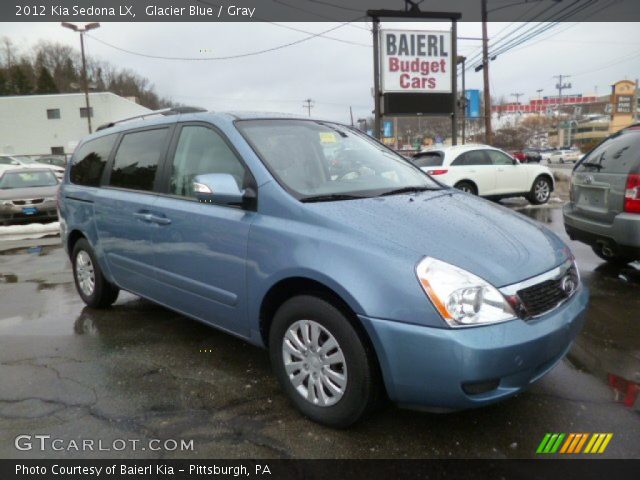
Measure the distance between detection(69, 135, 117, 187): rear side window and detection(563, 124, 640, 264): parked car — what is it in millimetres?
4854

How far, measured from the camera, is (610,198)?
4.96 metres

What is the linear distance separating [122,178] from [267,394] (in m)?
2.32

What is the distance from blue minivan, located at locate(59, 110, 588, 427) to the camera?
2.28 meters

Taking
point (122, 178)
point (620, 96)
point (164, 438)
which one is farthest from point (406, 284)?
point (620, 96)

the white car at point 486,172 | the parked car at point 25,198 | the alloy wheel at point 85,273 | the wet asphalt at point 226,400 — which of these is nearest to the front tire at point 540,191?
the white car at point 486,172

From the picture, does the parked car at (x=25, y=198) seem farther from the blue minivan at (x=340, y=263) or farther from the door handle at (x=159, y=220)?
the door handle at (x=159, y=220)

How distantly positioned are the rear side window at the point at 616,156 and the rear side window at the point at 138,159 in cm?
432

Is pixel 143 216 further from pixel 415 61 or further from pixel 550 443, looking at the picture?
pixel 415 61

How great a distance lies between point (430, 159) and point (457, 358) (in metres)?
10.1

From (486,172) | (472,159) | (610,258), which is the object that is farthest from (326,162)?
(486,172)

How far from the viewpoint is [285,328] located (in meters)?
2.77

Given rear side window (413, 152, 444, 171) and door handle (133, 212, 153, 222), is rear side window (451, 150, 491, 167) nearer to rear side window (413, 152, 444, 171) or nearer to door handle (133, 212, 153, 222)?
rear side window (413, 152, 444, 171)

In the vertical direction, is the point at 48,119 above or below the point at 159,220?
above

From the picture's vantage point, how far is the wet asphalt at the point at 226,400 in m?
2.53
